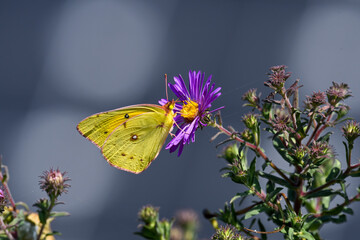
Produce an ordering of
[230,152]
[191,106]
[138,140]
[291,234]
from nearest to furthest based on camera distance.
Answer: [291,234] < [230,152] < [191,106] < [138,140]

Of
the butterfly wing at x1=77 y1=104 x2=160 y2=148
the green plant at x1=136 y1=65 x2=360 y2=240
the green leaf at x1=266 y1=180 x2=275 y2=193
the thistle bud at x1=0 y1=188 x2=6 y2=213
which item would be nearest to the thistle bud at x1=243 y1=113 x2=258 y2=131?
the green plant at x1=136 y1=65 x2=360 y2=240

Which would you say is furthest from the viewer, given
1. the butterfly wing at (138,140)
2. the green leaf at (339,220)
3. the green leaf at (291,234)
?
the butterfly wing at (138,140)

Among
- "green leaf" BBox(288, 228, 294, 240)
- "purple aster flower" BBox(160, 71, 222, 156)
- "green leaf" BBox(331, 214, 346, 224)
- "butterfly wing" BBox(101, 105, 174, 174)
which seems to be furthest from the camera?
"butterfly wing" BBox(101, 105, 174, 174)

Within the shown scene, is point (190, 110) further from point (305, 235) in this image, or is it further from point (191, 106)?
point (305, 235)

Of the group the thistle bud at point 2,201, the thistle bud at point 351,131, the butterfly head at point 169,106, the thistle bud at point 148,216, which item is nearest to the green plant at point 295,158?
the thistle bud at point 351,131

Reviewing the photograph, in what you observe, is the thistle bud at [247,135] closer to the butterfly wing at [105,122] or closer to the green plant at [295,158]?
the green plant at [295,158]

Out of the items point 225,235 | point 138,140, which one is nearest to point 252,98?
point 225,235

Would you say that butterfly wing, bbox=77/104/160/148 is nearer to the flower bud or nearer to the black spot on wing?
the black spot on wing
